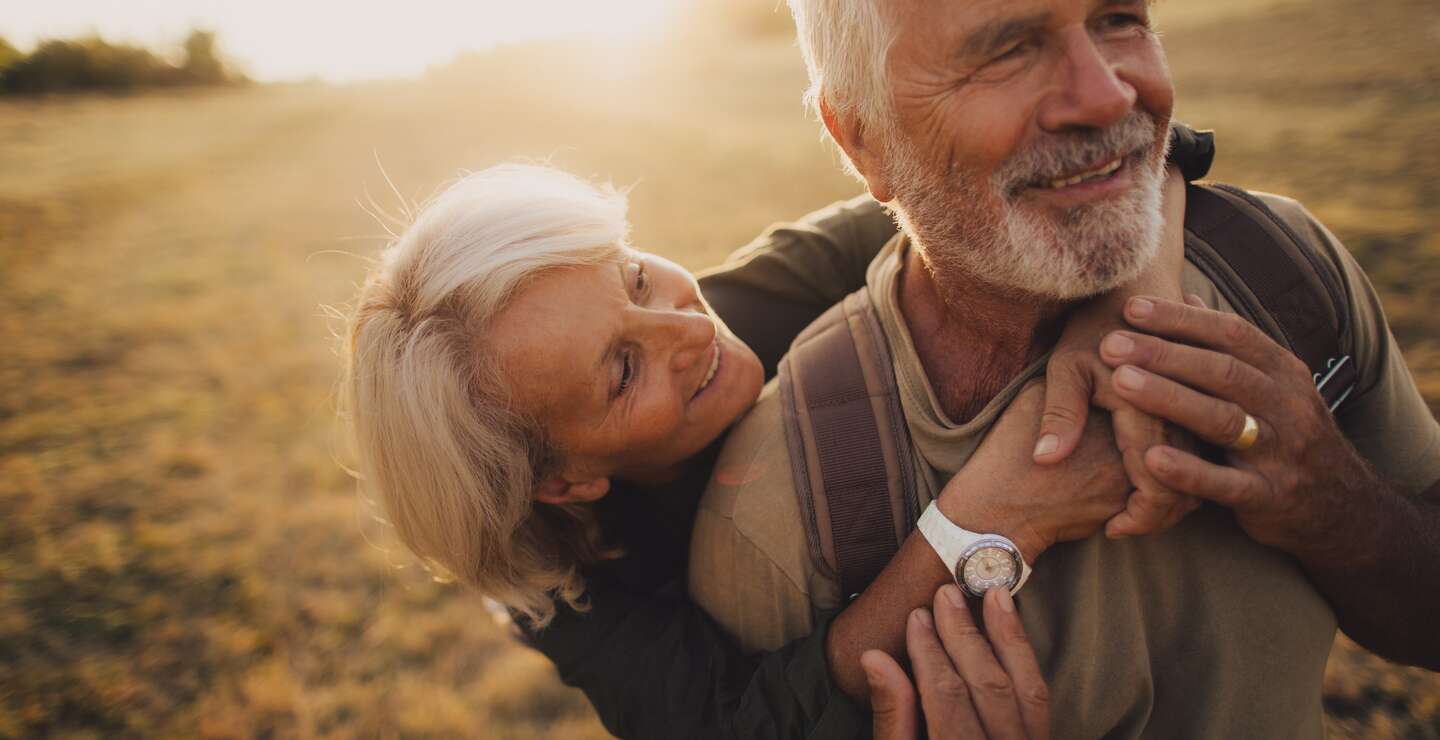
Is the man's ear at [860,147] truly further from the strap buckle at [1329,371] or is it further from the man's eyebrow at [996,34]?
the strap buckle at [1329,371]

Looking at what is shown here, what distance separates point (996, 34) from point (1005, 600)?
119 centimetres

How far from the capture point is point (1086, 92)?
5.15ft

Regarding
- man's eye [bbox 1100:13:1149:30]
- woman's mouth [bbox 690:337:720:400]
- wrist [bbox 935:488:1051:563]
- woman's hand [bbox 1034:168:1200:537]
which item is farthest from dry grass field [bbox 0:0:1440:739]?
woman's mouth [bbox 690:337:720:400]

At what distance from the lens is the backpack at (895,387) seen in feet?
5.42

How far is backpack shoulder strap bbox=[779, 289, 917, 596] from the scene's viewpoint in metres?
1.75

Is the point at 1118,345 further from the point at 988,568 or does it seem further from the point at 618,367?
the point at 618,367

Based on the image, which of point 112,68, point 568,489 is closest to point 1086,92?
point 568,489

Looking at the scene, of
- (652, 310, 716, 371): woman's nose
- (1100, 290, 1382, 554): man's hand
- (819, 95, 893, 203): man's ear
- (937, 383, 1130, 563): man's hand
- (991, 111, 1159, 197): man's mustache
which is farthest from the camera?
(652, 310, 716, 371): woman's nose

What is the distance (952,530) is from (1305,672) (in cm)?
78

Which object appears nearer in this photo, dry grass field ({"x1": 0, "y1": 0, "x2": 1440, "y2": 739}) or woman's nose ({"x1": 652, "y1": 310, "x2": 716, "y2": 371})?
woman's nose ({"x1": 652, "y1": 310, "x2": 716, "y2": 371})

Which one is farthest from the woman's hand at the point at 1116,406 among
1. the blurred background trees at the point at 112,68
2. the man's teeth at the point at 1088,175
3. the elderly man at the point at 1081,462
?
the blurred background trees at the point at 112,68

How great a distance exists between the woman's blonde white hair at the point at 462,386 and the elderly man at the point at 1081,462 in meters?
0.73

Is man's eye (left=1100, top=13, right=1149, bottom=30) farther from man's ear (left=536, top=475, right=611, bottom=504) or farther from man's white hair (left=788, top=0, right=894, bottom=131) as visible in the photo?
man's ear (left=536, top=475, right=611, bottom=504)

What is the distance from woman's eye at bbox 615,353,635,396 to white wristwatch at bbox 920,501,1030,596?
3.07 feet
